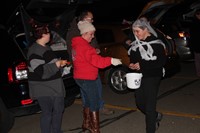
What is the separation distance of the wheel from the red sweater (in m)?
2.96

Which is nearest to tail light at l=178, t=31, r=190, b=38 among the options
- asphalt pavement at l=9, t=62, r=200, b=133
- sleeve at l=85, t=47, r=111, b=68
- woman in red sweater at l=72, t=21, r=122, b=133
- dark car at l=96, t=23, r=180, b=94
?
asphalt pavement at l=9, t=62, r=200, b=133

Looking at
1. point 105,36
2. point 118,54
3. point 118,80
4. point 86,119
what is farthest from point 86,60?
point 105,36

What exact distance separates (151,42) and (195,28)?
4.37m

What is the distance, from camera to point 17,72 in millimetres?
5527

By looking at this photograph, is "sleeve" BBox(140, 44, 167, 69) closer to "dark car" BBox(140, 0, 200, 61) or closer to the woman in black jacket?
the woman in black jacket

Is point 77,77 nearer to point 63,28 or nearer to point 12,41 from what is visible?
Answer: point 12,41

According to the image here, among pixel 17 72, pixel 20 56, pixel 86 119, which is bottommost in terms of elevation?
pixel 86 119

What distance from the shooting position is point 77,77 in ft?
16.9

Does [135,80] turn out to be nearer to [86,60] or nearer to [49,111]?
[86,60]

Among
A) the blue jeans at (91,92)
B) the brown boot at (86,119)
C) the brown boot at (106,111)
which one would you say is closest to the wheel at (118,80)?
the brown boot at (106,111)

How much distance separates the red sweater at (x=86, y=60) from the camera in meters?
4.77

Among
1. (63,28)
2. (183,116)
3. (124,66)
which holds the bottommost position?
(183,116)

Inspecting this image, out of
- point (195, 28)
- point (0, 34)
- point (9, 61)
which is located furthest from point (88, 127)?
point (195, 28)

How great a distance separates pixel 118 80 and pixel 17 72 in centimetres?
309
